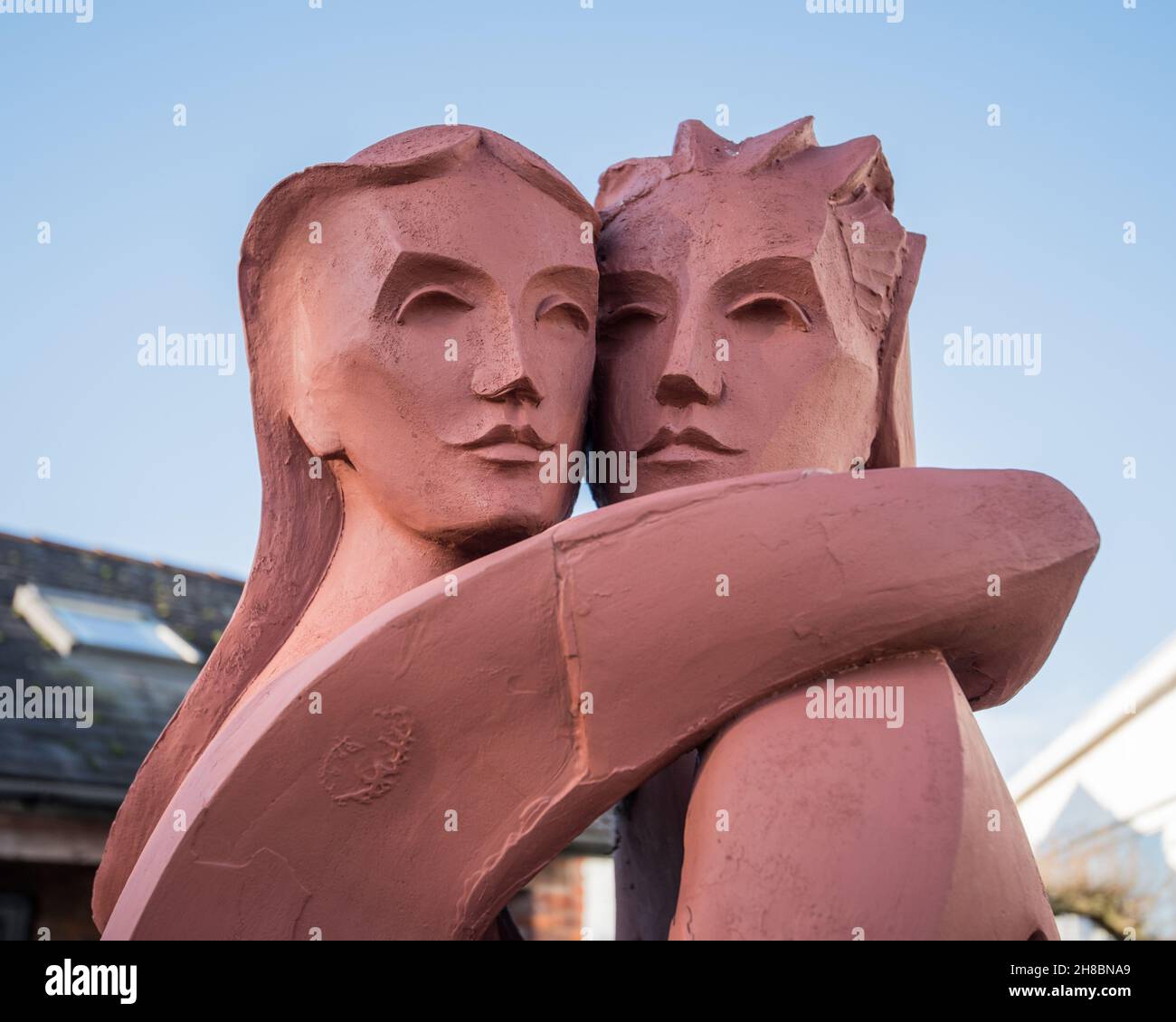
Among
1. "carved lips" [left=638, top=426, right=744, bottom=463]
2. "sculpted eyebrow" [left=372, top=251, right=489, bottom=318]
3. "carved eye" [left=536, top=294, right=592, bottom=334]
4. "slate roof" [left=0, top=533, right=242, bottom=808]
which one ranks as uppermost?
"sculpted eyebrow" [left=372, top=251, right=489, bottom=318]

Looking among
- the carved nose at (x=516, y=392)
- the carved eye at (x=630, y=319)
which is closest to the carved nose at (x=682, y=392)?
the carved eye at (x=630, y=319)

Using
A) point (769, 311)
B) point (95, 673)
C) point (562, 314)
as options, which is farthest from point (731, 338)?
point (95, 673)

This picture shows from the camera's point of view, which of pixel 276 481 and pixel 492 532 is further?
pixel 276 481

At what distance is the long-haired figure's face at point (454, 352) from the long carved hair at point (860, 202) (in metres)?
0.52

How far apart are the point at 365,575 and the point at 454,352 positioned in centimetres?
60

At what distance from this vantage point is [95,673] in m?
8.38

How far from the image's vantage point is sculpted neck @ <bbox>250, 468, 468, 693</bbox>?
343cm

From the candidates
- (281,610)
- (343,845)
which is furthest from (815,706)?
(281,610)

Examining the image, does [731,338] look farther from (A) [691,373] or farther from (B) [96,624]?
(B) [96,624]

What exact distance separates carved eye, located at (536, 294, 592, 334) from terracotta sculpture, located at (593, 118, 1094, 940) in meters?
0.18

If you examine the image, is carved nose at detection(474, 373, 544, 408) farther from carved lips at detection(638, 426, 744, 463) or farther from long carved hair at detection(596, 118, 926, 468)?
long carved hair at detection(596, 118, 926, 468)

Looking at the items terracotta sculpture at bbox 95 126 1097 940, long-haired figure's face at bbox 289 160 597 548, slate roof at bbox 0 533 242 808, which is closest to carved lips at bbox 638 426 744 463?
long-haired figure's face at bbox 289 160 597 548

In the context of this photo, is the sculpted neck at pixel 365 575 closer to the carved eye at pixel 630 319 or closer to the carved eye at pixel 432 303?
the carved eye at pixel 432 303
